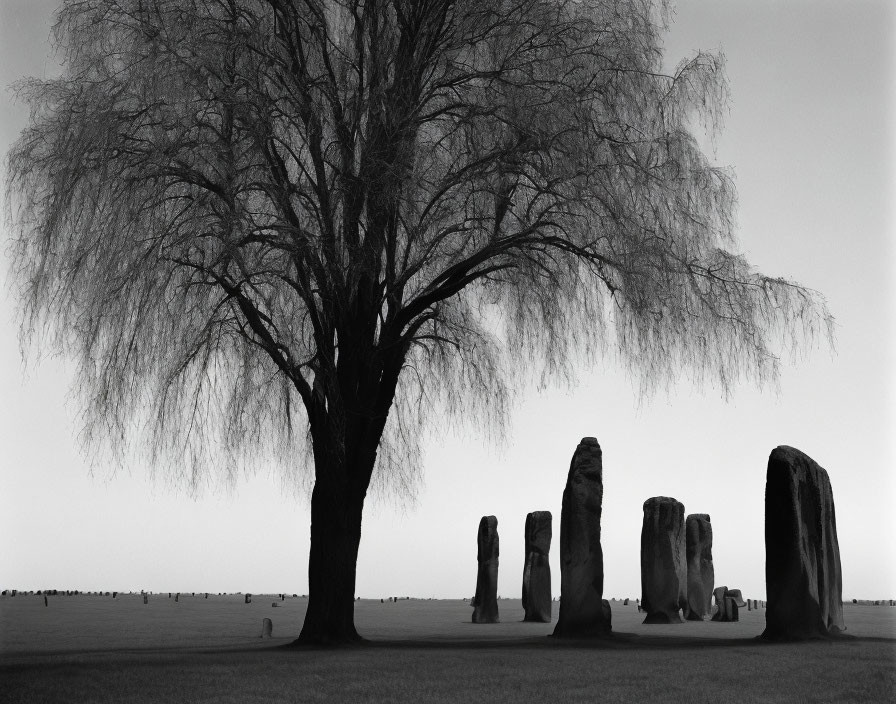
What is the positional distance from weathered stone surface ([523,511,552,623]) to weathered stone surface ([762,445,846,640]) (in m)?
8.80

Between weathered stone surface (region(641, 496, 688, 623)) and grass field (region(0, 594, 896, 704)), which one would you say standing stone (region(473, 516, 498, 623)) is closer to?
weathered stone surface (region(641, 496, 688, 623))

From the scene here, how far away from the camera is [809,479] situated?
18.3m

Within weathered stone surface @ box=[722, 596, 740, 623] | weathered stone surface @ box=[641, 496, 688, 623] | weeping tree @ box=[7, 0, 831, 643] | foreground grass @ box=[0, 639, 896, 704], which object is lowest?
A: foreground grass @ box=[0, 639, 896, 704]

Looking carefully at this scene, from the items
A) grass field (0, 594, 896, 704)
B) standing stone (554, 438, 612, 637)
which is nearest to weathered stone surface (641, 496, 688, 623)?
standing stone (554, 438, 612, 637)

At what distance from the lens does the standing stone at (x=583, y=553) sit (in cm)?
1897

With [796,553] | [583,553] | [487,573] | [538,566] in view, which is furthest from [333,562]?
[487,573]

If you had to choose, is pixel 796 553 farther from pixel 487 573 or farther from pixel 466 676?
pixel 487 573

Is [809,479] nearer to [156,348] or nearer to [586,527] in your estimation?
[586,527]

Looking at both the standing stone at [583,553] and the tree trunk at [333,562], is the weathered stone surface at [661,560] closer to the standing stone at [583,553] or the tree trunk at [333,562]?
the standing stone at [583,553]

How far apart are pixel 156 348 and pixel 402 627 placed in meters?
11.1

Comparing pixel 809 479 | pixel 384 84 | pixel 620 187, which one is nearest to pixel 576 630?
pixel 809 479

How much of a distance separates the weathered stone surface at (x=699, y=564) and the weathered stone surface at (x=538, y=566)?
5.25 meters

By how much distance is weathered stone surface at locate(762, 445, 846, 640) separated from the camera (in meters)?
17.2

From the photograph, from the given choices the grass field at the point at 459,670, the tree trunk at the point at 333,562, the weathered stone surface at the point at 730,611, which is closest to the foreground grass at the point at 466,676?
the grass field at the point at 459,670
